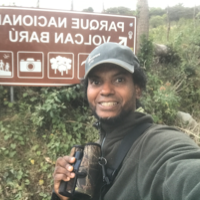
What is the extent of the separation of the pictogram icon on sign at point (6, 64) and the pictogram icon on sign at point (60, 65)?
48 centimetres

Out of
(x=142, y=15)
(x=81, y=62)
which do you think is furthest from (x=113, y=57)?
(x=142, y=15)

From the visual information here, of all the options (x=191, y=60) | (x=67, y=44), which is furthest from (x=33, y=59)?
(x=191, y=60)

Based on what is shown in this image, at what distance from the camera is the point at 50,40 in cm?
271

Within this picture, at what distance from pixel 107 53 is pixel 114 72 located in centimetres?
13

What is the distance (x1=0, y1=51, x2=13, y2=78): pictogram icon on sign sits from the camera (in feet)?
8.71

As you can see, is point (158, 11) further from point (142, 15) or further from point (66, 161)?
point (66, 161)

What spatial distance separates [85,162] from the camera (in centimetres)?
109

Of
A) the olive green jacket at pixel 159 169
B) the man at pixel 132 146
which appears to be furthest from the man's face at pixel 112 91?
the olive green jacket at pixel 159 169

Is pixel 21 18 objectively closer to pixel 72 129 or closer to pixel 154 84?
pixel 72 129

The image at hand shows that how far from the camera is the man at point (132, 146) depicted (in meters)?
0.78

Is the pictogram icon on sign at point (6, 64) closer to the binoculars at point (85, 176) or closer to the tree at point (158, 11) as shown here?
the binoculars at point (85, 176)

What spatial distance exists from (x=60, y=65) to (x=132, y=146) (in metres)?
1.97

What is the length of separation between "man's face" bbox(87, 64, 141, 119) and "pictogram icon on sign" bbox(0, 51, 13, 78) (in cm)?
177

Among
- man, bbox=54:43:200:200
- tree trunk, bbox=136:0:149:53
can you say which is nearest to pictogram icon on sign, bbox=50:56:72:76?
man, bbox=54:43:200:200
